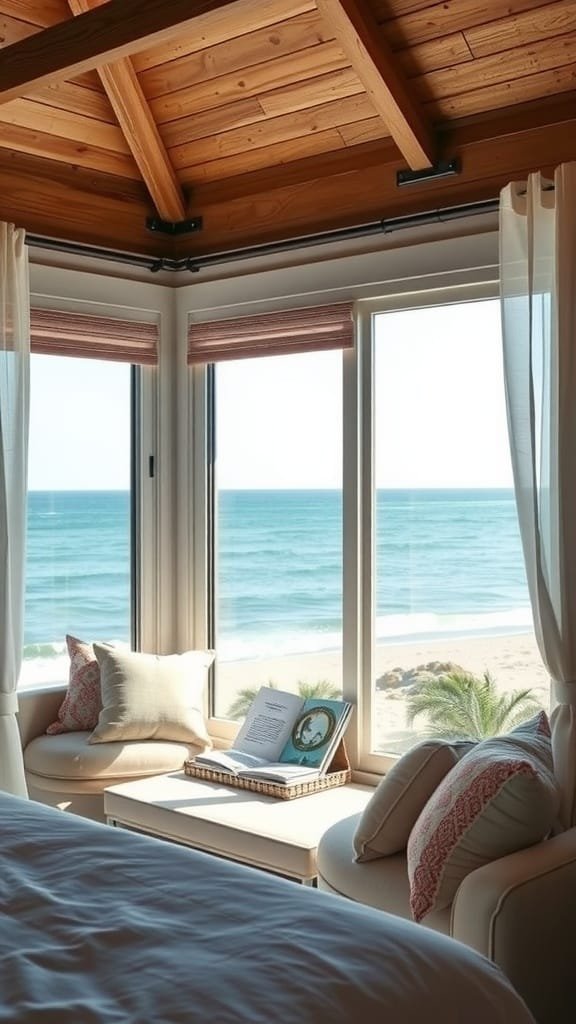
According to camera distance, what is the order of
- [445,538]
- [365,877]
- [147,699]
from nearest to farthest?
[365,877] < [445,538] < [147,699]

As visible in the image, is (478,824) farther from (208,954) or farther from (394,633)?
(394,633)

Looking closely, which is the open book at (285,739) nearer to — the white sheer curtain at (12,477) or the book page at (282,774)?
the book page at (282,774)

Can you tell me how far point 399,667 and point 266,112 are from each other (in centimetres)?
211

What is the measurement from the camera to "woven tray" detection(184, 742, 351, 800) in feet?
12.2

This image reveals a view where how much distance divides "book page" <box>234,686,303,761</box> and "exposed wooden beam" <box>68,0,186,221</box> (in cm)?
205

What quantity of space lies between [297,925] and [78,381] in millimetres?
3076

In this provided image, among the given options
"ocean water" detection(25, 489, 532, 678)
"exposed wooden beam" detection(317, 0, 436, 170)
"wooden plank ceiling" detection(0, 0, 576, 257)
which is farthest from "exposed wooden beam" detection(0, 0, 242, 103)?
"ocean water" detection(25, 489, 532, 678)

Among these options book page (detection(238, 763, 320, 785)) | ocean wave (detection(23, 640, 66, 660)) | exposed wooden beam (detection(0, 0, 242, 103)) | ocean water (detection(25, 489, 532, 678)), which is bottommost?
book page (detection(238, 763, 320, 785))

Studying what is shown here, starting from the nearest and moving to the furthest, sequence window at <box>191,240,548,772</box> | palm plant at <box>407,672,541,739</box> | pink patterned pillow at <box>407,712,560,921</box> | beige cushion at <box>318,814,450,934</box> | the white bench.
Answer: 1. pink patterned pillow at <box>407,712,560,921</box>
2. beige cushion at <box>318,814,450,934</box>
3. the white bench
4. palm plant at <box>407,672,541,739</box>
5. window at <box>191,240,548,772</box>

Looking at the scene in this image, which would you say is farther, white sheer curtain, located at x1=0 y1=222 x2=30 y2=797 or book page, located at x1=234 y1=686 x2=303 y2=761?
book page, located at x1=234 y1=686 x2=303 y2=761

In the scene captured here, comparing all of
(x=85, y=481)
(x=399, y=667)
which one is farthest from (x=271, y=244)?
(x=399, y=667)

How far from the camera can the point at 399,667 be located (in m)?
4.01

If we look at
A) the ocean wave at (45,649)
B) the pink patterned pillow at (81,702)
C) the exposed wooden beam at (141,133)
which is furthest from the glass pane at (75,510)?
the exposed wooden beam at (141,133)

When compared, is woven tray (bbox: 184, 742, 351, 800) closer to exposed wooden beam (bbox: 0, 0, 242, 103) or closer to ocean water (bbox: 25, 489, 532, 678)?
ocean water (bbox: 25, 489, 532, 678)
